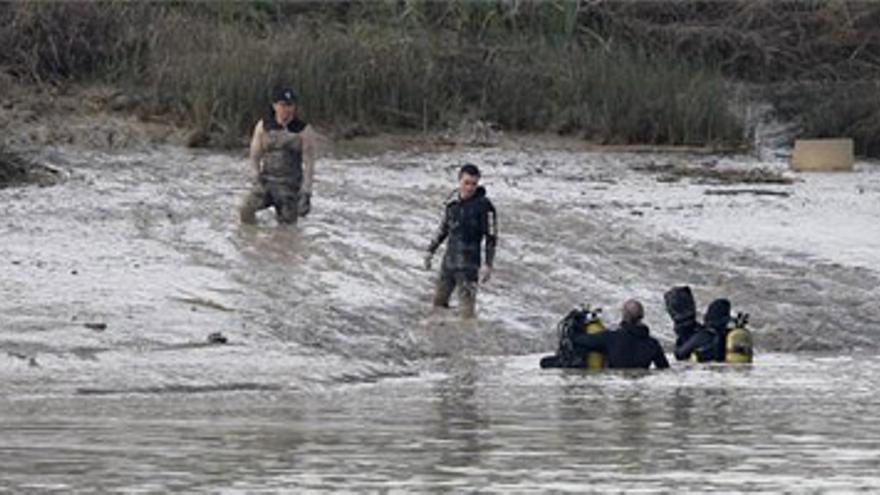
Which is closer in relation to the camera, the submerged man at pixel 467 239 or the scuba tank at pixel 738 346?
the scuba tank at pixel 738 346

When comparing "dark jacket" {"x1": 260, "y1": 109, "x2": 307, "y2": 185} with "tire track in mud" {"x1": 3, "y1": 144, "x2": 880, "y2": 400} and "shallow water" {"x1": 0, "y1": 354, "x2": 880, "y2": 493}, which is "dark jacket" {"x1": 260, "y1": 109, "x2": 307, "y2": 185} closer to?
"tire track in mud" {"x1": 3, "y1": 144, "x2": 880, "y2": 400}

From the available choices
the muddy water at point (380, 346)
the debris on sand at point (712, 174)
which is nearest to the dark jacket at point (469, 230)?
the muddy water at point (380, 346)

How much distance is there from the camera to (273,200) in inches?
993

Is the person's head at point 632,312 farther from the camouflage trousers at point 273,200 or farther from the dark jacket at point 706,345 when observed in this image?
the camouflage trousers at point 273,200

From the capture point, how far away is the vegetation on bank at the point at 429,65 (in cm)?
3180

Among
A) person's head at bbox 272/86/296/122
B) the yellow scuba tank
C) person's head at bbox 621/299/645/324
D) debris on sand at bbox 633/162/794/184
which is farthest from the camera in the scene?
debris on sand at bbox 633/162/794/184

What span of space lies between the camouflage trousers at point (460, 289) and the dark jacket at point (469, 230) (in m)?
0.06

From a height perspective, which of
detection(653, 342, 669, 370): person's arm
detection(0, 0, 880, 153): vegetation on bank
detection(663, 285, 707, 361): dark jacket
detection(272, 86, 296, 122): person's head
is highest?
detection(0, 0, 880, 153): vegetation on bank

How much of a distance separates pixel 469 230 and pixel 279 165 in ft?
12.2

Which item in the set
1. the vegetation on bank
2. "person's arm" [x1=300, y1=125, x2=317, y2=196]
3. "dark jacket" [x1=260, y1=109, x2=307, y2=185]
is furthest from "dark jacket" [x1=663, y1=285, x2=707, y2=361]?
the vegetation on bank

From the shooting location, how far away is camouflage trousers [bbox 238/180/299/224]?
2520cm

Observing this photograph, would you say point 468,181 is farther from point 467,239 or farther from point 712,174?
point 712,174

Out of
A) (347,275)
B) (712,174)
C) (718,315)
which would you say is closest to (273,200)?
(347,275)

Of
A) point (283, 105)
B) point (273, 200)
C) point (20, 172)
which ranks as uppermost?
point (283, 105)
